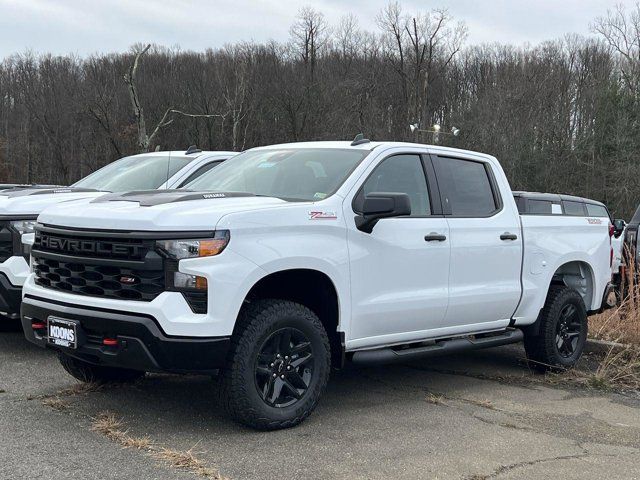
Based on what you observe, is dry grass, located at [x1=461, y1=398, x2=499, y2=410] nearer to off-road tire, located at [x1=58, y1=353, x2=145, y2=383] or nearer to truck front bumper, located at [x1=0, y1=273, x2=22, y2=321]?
off-road tire, located at [x1=58, y1=353, x2=145, y2=383]

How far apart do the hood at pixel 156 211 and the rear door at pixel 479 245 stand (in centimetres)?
160

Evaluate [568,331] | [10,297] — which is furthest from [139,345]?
[568,331]

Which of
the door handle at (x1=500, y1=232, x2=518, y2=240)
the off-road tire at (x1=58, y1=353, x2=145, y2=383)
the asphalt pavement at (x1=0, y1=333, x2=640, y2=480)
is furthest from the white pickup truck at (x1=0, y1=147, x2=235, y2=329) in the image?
the door handle at (x1=500, y1=232, x2=518, y2=240)

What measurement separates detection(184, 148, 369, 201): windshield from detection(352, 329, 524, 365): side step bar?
1.15 metres

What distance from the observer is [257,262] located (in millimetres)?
4559

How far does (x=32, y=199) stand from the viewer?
6930 mm

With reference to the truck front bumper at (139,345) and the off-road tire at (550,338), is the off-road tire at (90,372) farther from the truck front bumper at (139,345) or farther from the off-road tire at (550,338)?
the off-road tire at (550,338)

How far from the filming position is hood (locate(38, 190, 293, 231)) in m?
4.45

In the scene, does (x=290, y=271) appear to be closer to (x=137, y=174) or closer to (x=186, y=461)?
(x=186, y=461)

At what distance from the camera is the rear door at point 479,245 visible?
19.4 feet

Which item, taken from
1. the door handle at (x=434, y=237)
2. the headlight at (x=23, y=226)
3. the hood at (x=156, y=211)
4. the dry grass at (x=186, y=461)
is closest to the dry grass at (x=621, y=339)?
the door handle at (x=434, y=237)

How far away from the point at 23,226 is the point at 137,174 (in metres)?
2.16

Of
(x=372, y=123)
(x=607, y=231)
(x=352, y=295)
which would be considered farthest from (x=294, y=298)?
(x=372, y=123)

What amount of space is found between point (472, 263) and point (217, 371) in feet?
7.80
